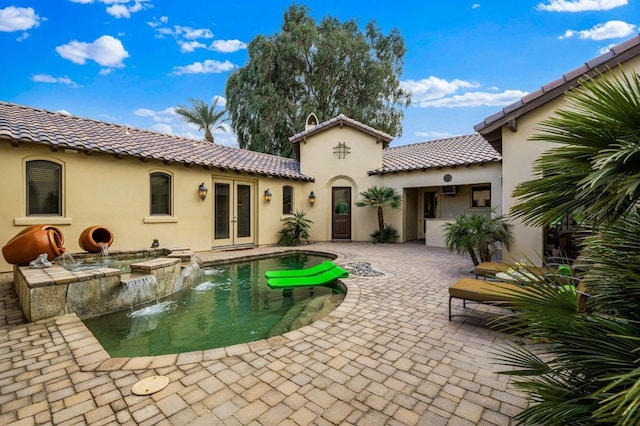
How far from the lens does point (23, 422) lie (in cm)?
239

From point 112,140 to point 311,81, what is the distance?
1674 centimetres

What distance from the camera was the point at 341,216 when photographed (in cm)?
1596

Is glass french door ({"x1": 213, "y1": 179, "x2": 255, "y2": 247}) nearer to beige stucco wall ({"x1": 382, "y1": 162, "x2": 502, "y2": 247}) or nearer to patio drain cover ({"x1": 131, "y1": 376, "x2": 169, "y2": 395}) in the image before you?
beige stucco wall ({"x1": 382, "y1": 162, "x2": 502, "y2": 247})

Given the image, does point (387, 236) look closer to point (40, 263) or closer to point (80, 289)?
point (80, 289)

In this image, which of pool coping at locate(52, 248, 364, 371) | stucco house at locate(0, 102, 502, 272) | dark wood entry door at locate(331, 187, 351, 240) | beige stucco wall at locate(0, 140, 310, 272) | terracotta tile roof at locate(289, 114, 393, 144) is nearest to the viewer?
pool coping at locate(52, 248, 364, 371)

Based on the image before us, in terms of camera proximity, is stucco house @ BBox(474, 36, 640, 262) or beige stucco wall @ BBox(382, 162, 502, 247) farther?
beige stucco wall @ BBox(382, 162, 502, 247)

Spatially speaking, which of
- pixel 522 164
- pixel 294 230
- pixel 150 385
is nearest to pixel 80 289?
pixel 150 385

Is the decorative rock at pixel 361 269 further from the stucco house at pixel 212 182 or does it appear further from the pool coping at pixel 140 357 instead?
the stucco house at pixel 212 182

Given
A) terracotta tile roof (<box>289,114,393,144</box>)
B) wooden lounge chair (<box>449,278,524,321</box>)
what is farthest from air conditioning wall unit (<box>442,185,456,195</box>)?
wooden lounge chair (<box>449,278,524,321</box>)

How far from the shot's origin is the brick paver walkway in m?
2.51

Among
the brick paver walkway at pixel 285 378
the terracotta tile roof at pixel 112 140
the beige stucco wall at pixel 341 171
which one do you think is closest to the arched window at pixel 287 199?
the terracotta tile roof at pixel 112 140

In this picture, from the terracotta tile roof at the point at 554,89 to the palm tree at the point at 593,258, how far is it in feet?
17.0

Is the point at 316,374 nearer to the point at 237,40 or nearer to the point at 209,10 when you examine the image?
the point at 209,10

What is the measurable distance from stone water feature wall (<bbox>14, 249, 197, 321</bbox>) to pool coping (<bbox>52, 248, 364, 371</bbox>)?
0.77ft
